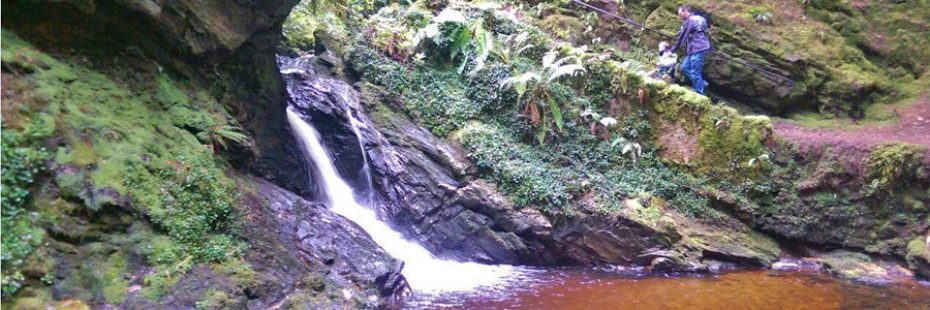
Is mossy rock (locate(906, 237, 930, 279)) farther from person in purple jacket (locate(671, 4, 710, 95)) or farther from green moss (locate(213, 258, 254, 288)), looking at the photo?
green moss (locate(213, 258, 254, 288))

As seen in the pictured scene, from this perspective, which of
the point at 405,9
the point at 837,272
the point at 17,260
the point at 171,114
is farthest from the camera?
the point at 405,9

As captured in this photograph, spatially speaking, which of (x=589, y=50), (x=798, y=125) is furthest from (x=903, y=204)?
(x=589, y=50)

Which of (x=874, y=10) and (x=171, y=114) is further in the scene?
(x=874, y=10)

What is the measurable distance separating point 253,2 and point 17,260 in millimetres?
4787

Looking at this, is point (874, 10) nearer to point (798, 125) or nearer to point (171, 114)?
point (798, 125)

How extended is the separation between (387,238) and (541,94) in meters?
4.82

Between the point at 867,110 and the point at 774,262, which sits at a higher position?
the point at 867,110

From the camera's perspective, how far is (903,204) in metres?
11.4

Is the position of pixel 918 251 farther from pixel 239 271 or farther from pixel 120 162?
pixel 120 162

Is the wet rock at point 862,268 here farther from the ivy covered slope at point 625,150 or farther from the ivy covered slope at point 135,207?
the ivy covered slope at point 135,207

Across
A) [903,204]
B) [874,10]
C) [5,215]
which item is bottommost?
[5,215]

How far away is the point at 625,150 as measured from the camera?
40.1 feet

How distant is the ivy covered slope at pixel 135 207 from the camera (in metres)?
4.80

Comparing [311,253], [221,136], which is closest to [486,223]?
[311,253]
